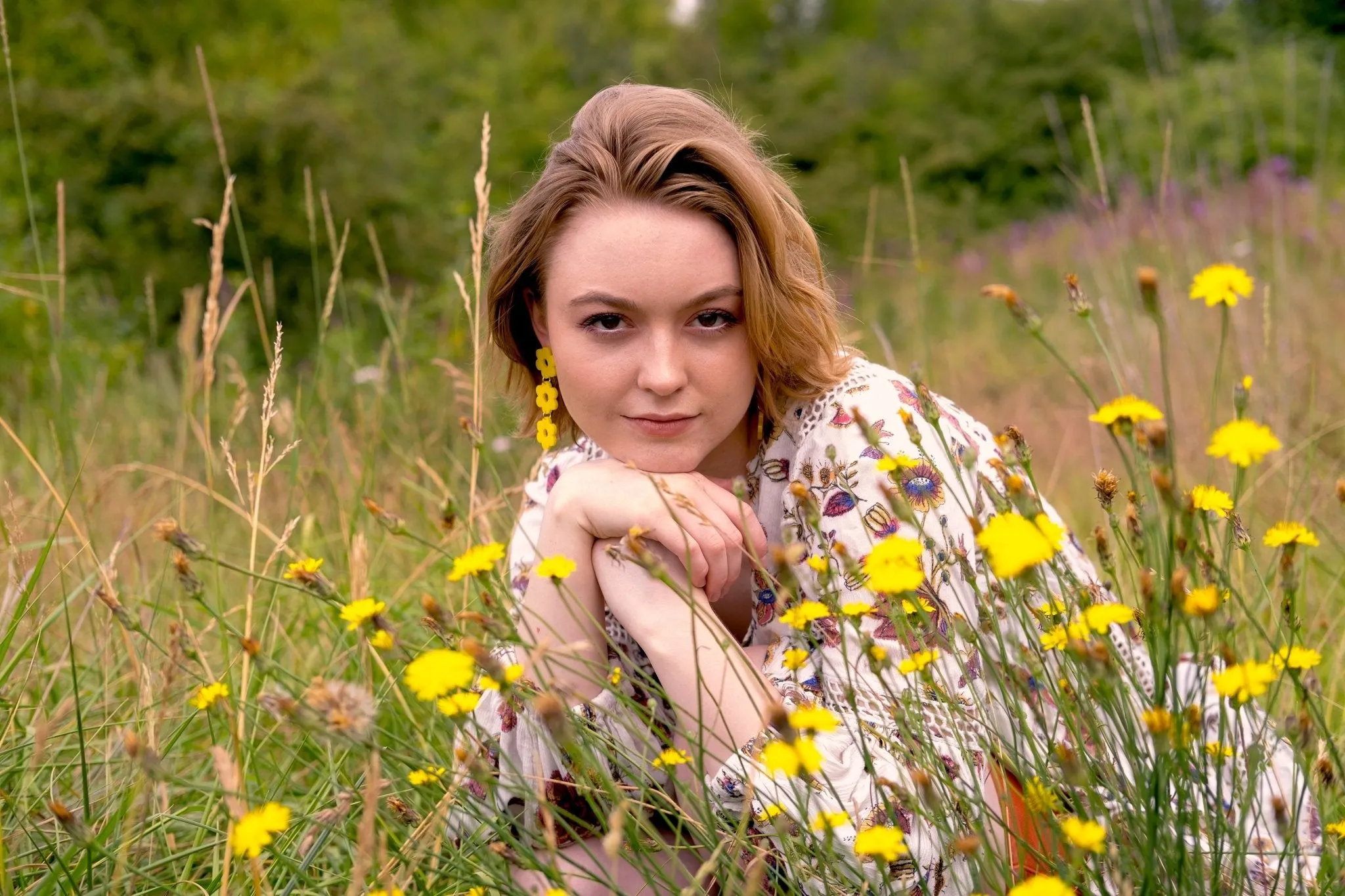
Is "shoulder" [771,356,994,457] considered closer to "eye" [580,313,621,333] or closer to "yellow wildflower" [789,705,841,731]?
"eye" [580,313,621,333]

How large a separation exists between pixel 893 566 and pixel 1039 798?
0.86 feet

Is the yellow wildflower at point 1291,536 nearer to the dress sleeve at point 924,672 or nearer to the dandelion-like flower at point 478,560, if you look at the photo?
the dress sleeve at point 924,672

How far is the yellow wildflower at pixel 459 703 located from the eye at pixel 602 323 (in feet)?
2.57

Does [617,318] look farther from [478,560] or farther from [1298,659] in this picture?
[1298,659]

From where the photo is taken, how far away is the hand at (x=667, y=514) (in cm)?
155

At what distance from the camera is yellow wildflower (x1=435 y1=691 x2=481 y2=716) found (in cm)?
93

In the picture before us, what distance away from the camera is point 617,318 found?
1658 millimetres

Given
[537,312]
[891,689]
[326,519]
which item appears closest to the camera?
[891,689]

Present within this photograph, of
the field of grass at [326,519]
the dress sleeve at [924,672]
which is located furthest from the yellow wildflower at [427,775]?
the dress sleeve at [924,672]

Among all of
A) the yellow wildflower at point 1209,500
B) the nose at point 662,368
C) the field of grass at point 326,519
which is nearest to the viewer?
the yellow wildflower at point 1209,500

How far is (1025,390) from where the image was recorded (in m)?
4.14

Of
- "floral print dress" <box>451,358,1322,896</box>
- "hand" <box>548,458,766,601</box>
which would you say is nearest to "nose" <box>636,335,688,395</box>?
"hand" <box>548,458,766,601</box>

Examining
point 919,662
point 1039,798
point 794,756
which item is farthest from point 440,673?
point 1039,798

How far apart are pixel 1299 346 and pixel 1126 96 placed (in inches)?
327
